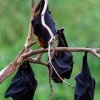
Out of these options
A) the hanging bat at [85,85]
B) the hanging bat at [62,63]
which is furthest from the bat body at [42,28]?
the hanging bat at [85,85]


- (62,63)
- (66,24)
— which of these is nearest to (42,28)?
(62,63)

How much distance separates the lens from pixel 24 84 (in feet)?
8.89

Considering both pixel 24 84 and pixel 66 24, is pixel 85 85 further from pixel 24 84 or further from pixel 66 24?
pixel 66 24

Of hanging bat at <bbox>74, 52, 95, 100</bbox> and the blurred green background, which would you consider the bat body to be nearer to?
hanging bat at <bbox>74, 52, 95, 100</bbox>

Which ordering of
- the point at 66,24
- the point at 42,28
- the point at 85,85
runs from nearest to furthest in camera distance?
the point at 42,28, the point at 85,85, the point at 66,24

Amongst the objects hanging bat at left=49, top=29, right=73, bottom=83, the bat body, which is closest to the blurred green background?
hanging bat at left=49, top=29, right=73, bottom=83

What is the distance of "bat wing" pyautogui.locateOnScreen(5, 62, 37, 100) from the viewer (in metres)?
2.67

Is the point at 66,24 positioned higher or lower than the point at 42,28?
lower

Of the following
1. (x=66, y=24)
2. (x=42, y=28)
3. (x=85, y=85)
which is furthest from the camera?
(x=66, y=24)

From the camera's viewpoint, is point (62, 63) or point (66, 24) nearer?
point (62, 63)

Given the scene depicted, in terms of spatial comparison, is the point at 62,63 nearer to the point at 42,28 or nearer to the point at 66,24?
the point at 42,28

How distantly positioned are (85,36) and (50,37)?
10.5 feet

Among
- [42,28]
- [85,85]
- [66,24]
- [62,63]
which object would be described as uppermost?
[42,28]

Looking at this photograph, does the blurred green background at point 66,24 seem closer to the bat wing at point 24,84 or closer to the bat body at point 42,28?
the bat wing at point 24,84
